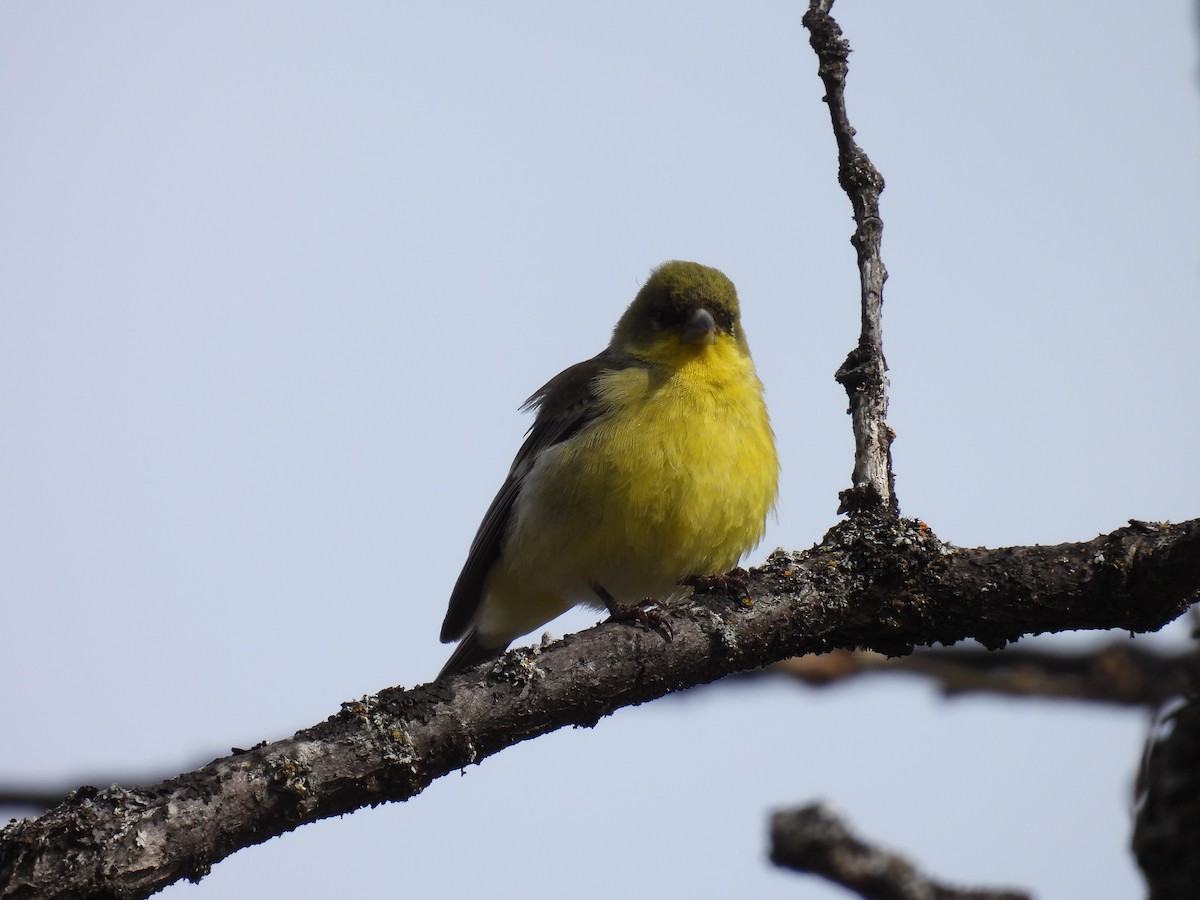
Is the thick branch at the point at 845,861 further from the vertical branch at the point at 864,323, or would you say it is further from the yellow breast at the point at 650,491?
the yellow breast at the point at 650,491

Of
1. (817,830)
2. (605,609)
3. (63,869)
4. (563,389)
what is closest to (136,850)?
(63,869)

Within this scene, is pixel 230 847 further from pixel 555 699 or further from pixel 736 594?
pixel 736 594

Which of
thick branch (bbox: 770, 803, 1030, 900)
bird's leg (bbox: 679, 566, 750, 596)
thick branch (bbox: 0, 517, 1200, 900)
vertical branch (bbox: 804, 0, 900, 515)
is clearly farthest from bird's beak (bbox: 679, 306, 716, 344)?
→ thick branch (bbox: 770, 803, 1030, 900)

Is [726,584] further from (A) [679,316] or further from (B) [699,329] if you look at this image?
(A) [679,316]

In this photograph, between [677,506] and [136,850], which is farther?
[677,506]

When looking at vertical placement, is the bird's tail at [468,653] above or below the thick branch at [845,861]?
above

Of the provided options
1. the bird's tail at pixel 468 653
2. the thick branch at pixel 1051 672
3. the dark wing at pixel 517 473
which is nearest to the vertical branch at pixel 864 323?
the thick branch at pixel 1051 672
